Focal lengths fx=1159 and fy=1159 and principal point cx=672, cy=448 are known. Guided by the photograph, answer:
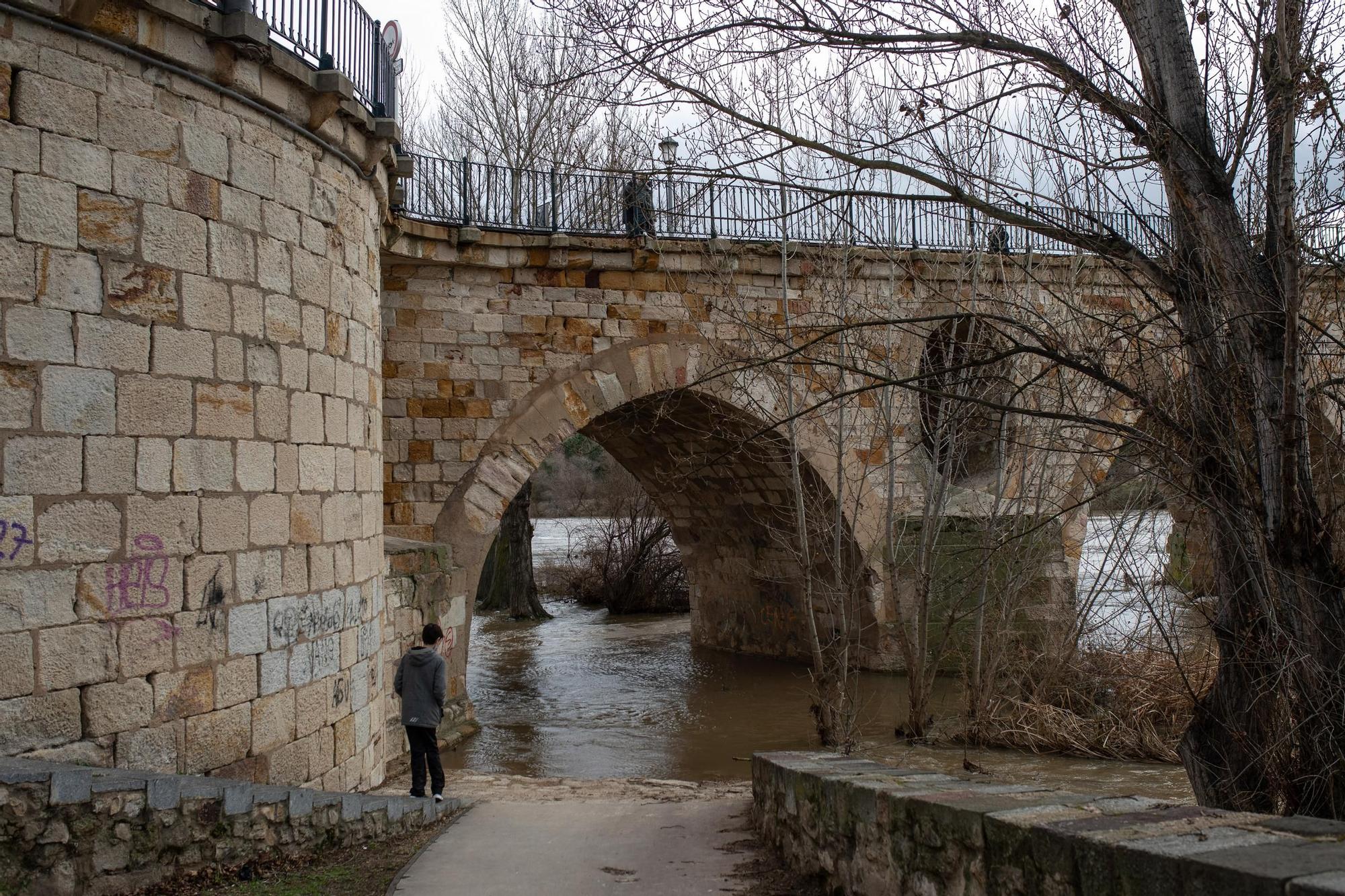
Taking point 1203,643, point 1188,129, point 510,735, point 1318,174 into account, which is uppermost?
point 1188,129

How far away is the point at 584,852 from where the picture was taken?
479 cm

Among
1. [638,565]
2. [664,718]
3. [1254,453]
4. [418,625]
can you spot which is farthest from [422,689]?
[638,565]

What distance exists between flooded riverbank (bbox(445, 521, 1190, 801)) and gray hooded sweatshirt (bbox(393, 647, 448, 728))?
2.36 meters

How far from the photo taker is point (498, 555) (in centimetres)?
2022

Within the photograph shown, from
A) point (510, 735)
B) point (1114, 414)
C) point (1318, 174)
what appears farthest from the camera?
point (1114, 414)

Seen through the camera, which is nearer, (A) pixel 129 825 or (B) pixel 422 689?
(A) pixel 129 825

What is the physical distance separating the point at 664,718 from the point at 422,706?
5.04m

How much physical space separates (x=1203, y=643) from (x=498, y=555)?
554 inches

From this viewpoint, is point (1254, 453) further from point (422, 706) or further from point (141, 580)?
point (141, 580)

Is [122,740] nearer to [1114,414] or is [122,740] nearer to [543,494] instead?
[1114,414]

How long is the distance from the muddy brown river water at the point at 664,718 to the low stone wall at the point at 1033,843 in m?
3.16

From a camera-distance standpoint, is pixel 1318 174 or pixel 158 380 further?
pixel 158 380

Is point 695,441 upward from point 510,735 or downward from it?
upward

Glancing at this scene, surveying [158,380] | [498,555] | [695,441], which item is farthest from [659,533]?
[158,380]
